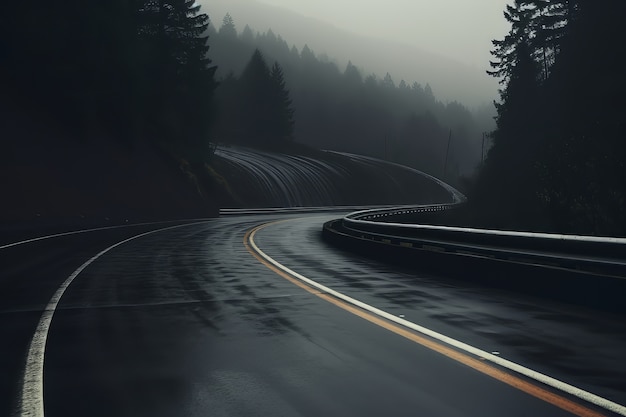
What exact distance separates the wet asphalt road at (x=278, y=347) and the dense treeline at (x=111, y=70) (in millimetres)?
45296

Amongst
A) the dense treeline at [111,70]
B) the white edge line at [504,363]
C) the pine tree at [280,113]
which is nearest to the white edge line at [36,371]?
the white edge line at [504,363]

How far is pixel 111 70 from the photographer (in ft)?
202

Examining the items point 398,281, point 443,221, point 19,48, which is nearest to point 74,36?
point 19,48

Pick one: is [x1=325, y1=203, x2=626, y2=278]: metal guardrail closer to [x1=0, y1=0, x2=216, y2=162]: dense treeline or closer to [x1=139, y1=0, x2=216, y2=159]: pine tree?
[x1=0, y1=0, x2=216, y2=162]: dense treeline

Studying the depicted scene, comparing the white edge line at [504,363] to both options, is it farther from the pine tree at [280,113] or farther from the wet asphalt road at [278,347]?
the pine tree at [280,113]

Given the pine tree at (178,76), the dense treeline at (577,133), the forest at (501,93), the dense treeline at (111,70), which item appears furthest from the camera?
the pine tree at (178,76)

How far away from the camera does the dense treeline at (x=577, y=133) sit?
3609 centimetres

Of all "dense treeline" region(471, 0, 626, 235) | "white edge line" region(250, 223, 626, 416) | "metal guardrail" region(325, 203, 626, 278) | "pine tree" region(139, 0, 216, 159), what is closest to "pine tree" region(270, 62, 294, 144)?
"pine tree" region(139, 0, 216, 159)

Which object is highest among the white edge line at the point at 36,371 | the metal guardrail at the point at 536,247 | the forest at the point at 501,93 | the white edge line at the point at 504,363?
the forest at the point at 501,93

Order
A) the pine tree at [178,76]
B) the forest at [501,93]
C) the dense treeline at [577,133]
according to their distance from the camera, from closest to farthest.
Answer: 1. the dense treeline at [577,133]
2. the forest at [501,93]
3. the pine tree at [178,76]

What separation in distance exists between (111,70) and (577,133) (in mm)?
38473

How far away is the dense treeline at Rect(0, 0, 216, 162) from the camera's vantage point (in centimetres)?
5491

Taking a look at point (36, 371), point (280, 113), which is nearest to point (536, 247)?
point (36, 371)

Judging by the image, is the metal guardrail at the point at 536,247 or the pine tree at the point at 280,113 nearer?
the metal guardrail at the point at 536,247
